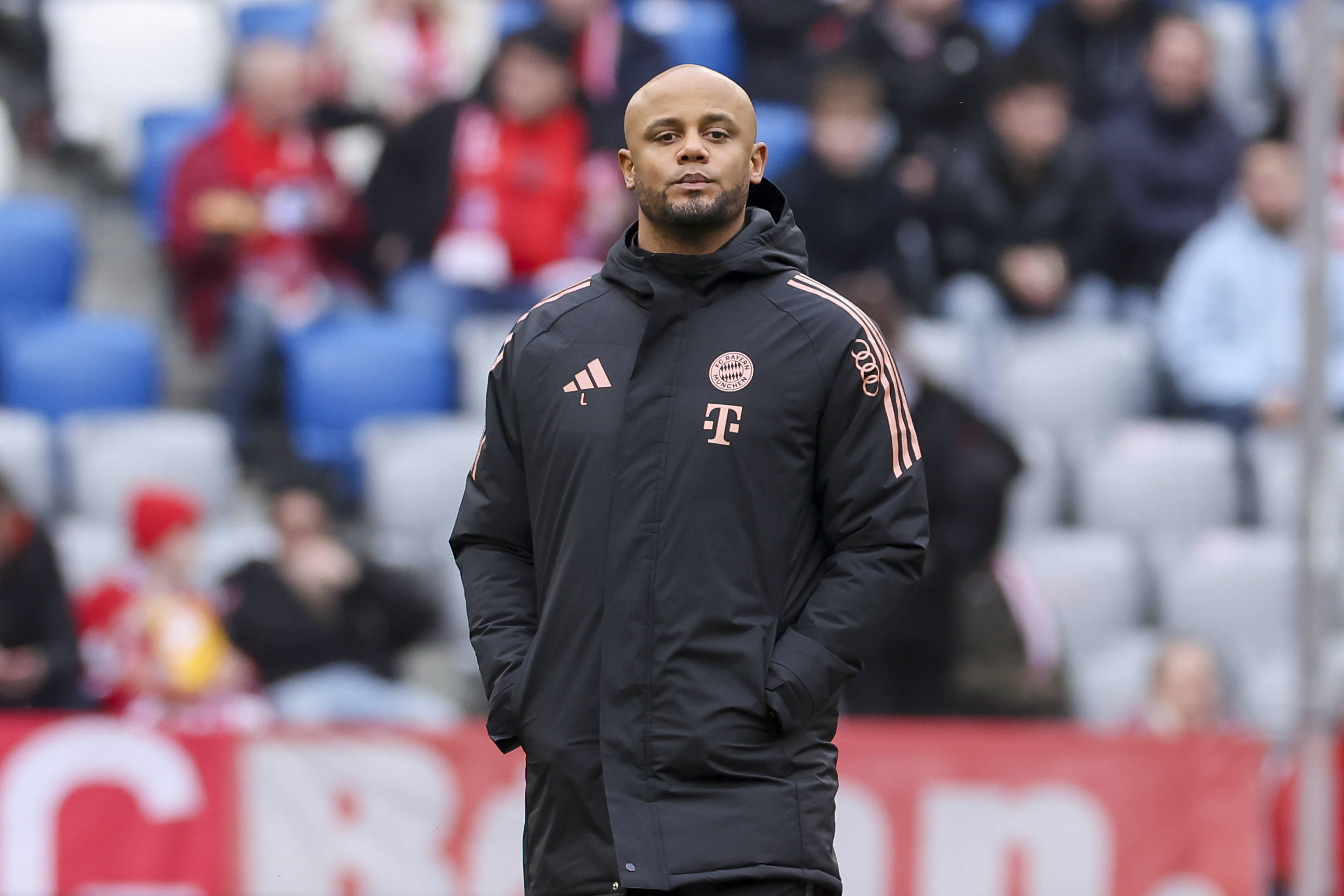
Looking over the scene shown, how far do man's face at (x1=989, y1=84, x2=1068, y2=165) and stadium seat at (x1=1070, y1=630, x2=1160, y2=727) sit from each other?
230 cm

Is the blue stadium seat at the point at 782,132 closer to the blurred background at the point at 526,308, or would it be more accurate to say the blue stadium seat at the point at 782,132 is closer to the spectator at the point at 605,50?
the blurred background at the point at 526,308

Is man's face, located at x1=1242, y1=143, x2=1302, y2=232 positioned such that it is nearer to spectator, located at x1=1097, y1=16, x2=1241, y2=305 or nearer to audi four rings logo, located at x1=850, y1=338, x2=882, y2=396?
spectator, located at x1=1097, y1=16, x2=1241, y2=305

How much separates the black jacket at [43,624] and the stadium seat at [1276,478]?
441cm

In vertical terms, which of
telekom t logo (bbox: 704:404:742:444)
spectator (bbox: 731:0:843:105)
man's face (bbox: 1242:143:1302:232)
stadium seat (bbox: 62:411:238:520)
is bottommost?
stadium seat (bbox: 62:411:238:520)

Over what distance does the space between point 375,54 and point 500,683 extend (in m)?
6.61

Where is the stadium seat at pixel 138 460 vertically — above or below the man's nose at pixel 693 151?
below

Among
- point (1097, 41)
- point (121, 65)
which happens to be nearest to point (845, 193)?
point (1097, 41)

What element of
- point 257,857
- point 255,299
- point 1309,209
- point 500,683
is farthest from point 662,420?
point 255,299

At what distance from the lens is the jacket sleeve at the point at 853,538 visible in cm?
316

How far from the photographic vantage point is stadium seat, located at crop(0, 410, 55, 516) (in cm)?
769

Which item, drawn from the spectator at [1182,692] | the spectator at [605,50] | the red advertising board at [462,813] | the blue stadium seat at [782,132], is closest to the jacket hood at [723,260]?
the red advertising board at [462,813]

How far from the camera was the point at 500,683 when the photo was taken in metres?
3.27

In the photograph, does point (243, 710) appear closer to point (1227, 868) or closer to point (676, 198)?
point (1227, 868)

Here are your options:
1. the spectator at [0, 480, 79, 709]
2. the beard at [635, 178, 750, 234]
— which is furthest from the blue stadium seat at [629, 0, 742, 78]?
the beard at [635, 178, 750, 234]
